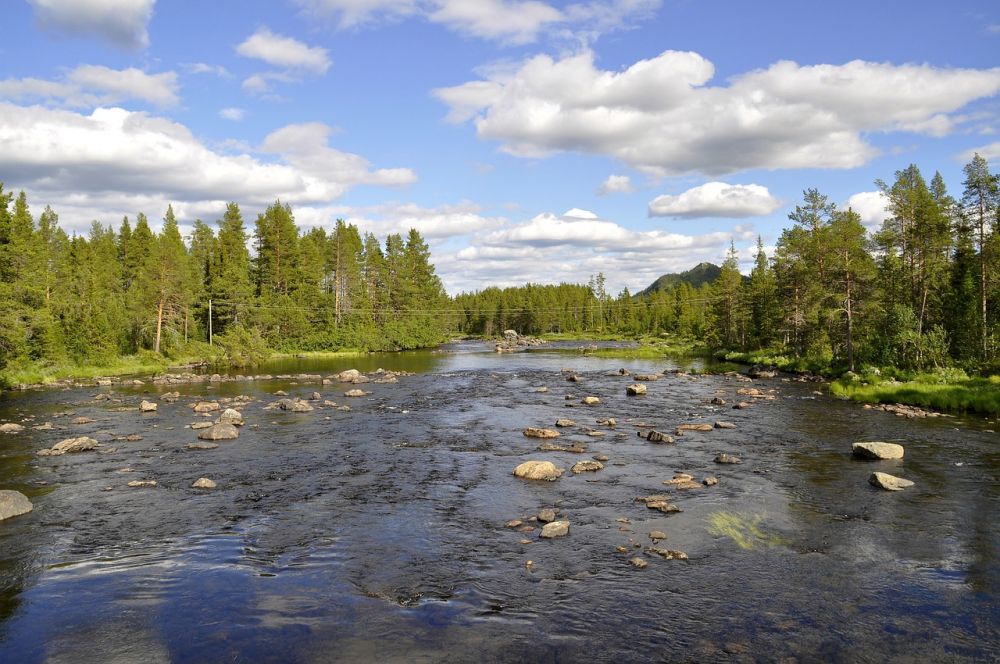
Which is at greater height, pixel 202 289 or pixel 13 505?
pixel 202 289

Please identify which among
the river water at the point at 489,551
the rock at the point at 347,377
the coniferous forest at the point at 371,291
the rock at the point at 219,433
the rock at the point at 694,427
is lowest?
the river water at the point at 489,551

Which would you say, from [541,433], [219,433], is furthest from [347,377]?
[541,433]

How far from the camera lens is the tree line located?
54.8 metres

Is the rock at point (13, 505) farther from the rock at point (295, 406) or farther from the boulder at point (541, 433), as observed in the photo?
the boulder at point (541, 433)

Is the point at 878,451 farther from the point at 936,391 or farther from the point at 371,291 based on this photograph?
the point at 371,291

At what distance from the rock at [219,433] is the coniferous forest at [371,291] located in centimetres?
2662

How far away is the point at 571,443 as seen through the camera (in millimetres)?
28609

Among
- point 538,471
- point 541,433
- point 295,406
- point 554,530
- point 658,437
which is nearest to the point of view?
point 554,530

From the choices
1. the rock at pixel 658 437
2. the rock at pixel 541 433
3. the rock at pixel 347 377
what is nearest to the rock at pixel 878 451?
the rock at pixel 658 437

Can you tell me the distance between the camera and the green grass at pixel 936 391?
34.6 m

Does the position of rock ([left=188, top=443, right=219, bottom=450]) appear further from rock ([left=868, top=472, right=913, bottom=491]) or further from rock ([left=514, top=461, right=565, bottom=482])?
rock ([left=868, top=472, right=913, bottom=491])

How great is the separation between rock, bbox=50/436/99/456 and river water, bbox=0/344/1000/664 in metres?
1.06

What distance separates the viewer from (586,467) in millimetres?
23641

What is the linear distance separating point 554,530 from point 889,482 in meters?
12.4
